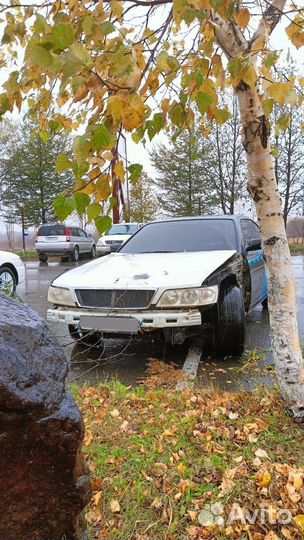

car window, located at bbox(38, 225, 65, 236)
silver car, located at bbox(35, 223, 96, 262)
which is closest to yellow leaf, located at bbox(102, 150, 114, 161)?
silver car, located at bbox(35, 223, 96, 262)

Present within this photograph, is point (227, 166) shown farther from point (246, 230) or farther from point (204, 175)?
point (246, 230)

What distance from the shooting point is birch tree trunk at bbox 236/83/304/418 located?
237 cm

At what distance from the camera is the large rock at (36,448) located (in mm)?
1344

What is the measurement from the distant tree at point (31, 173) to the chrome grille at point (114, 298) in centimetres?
2272

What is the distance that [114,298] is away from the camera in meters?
3.77

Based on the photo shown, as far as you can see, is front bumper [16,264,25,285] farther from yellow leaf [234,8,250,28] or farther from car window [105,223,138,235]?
car window [105,223,138,235]

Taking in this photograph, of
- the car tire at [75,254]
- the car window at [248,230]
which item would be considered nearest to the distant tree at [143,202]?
the car tire at [75,254]

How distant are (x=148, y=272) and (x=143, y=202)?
834 inches

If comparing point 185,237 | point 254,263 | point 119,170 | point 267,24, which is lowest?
point 254,263

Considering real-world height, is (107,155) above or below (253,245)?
above

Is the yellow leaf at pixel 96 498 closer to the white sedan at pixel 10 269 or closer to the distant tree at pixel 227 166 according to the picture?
the white sedan at pixel 10 269

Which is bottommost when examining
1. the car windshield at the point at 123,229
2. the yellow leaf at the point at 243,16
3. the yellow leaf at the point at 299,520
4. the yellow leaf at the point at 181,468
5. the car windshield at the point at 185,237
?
the yellow leaf at the point at 299,520

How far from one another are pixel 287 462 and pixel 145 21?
273 centimetres

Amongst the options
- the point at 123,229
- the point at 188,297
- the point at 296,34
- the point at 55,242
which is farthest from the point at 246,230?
the point at 55,242
